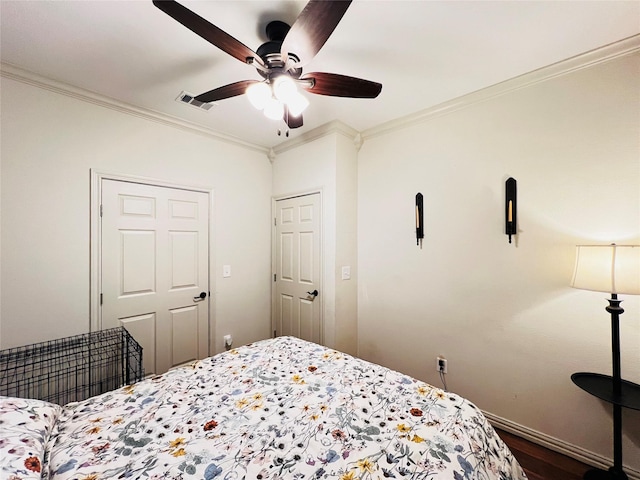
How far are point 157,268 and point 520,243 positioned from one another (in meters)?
3.02

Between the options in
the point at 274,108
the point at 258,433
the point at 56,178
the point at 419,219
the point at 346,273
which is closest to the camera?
the point at 258,433

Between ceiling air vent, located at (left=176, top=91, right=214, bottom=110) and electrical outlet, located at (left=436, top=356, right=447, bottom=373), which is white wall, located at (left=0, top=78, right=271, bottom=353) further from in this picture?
electrical outlet, located at (left=436, top=356, right=447, bottom=373)

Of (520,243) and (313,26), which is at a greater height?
(313,26)

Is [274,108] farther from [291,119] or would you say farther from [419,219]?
[419,219]

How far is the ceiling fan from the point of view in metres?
1.02

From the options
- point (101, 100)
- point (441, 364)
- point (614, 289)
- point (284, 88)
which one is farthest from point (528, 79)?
point (101, 100)

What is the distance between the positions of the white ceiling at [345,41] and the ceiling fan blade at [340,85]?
29 cm

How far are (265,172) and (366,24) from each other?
2095 millimetres

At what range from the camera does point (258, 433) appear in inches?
41.6

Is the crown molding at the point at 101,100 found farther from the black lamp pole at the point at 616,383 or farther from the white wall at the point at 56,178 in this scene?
the black lamp pole at the point at 616,383

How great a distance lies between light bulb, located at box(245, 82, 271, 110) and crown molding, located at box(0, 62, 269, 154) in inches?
56.9

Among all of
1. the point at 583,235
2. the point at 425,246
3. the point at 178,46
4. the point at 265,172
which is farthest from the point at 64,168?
the point at 583,235

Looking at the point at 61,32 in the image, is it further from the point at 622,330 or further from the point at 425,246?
the point at 622,330

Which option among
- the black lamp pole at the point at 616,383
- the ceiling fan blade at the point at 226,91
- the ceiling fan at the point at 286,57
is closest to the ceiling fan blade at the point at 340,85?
the ceiling fan at the point at 286,57
